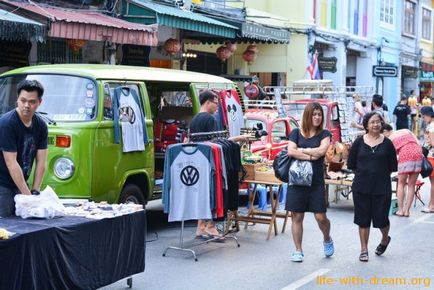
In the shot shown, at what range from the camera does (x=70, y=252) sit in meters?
5.93

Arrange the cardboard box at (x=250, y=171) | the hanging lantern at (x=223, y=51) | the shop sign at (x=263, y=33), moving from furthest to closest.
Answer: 1. the hanging lantern at (x=223, y=51)
2. the shop sign at (x=263, y=33)
3. the cardboard box at (x=250, y=171)

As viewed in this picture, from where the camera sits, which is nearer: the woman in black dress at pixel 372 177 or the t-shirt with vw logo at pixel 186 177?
the woman in black dress at pixel 372 177

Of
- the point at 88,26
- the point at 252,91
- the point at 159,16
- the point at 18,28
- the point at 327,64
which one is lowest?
the point at 252,91

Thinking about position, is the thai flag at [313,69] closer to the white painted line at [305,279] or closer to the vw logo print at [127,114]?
the vw logo print at [127,114]

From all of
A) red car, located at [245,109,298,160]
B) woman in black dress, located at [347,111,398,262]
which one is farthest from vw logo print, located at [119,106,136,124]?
red car, located at [245,109,298,160]

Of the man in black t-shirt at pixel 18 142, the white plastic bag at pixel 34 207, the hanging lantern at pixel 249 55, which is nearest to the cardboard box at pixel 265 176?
the man in black t-shirt at pixel 18 142

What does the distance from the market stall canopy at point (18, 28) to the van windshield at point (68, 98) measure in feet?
7.86

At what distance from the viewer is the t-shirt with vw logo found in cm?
880

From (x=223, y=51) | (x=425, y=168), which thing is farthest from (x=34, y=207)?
(x=223, y=51)

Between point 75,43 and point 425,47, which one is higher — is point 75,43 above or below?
below

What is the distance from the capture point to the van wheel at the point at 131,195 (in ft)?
30.5

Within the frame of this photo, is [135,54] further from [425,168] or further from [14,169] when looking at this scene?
[14,169]

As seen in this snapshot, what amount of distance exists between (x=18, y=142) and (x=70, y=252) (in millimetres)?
1135

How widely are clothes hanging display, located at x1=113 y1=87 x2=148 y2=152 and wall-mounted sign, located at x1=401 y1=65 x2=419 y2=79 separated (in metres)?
32.1
